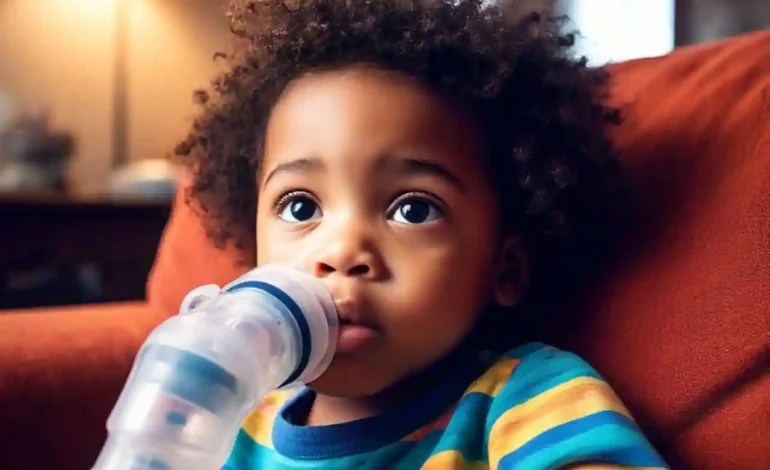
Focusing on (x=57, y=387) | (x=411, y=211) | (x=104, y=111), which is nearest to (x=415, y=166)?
(x=411, y=211)

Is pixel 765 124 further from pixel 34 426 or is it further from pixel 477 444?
pixel 34 426

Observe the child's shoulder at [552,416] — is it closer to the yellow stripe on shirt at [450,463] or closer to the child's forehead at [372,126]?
the yellow stripe on shirt at [450,463]

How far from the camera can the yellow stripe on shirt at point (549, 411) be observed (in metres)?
0.58

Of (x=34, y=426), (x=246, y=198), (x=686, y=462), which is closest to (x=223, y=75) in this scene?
(x=246, y=198)

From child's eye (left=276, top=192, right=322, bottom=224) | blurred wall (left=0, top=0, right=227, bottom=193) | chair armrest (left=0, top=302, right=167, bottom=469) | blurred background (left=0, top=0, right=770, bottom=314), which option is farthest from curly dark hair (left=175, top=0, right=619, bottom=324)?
blurred wall (left=0, top=0, right=227, bottom=193)

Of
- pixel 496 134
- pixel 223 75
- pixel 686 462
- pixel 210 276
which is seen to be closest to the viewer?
pixel 686 462

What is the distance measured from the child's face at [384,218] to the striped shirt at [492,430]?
1.6 inches

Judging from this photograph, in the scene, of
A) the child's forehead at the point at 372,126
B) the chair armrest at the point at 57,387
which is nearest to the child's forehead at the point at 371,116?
the child's forehead at the point at 372,126

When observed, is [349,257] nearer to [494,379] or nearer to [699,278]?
[494,379]

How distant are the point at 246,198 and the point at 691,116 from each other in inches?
17.0

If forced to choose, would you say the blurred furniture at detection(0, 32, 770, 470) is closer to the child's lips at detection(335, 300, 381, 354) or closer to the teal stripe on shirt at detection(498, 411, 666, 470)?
the teal stripe on shirt at detection(498, 411, 666, 470)

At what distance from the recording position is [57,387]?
886 millimetres

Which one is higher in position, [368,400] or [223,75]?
[223,75]

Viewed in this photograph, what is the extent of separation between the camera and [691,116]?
0.72 meters
